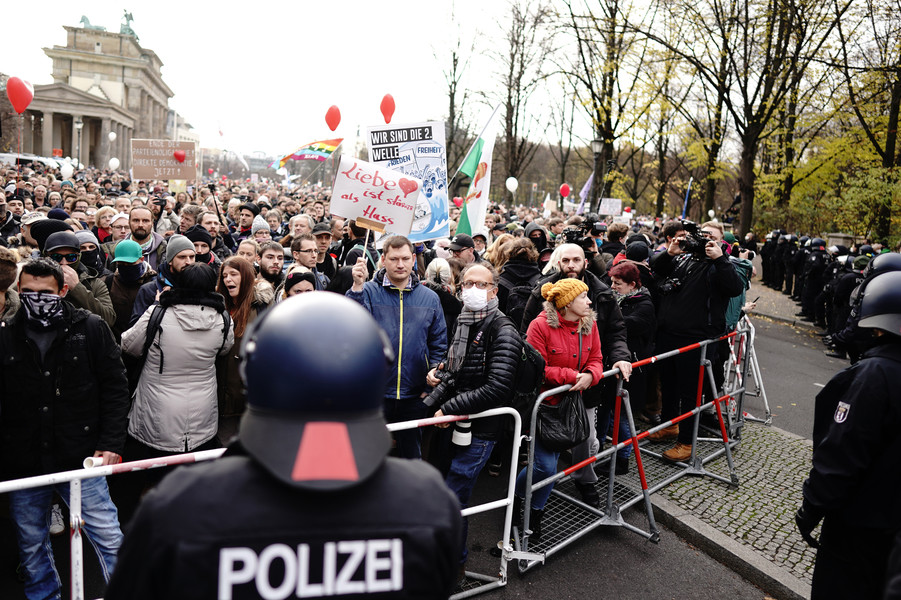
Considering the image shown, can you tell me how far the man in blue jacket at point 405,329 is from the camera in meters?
4.48

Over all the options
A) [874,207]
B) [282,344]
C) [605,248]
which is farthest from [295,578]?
[874,207]

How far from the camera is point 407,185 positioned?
18.4ft

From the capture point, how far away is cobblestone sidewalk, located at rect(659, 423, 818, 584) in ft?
15.1

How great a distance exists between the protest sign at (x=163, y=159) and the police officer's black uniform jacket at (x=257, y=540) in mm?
12349

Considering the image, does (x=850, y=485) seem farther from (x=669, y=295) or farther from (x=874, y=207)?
(x=874, y=207)

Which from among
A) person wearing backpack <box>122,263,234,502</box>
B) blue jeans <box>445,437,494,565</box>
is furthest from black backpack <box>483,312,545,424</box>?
person wearing backpack <box>122,263,234,502</box>

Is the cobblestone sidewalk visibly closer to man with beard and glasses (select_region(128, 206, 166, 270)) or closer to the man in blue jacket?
the man in blue jacket

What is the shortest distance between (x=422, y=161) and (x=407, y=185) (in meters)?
1.41

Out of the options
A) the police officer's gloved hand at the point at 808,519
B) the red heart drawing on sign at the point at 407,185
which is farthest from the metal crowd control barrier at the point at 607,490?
the red heart drawing on sign at the point at 407,185

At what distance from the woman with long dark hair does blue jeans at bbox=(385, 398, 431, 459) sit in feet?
3.52

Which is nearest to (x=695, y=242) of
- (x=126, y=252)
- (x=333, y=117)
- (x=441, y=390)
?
(x=441, y=390)

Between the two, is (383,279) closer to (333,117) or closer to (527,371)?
(527,371)

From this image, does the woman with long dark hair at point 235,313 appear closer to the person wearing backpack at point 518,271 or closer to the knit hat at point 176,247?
the knit hat at point 176,247

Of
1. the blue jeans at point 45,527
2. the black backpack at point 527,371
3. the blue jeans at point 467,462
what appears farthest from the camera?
the black backpack at point 527,371
